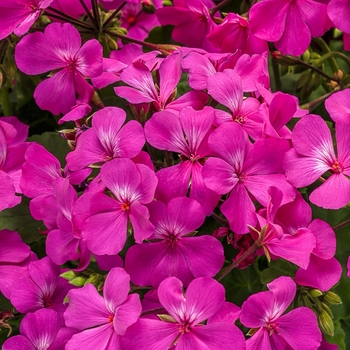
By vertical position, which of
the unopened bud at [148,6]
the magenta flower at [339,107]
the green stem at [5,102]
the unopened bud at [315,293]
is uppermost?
the magenta flower at [339,107]

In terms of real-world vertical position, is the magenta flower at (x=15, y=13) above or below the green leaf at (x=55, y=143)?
above

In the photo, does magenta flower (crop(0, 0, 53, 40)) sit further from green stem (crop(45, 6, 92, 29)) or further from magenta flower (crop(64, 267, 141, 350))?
magenta flower (crop(64, 267, 141, 350))

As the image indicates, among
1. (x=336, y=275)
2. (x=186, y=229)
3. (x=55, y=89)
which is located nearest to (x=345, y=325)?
(x=336, y=275)

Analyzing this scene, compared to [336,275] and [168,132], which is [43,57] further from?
[336,275]

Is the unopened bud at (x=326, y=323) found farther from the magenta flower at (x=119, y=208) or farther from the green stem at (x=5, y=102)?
the green stem at (x=5, y=102)

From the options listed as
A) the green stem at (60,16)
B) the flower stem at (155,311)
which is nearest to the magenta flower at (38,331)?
the flower stem at (155,311)

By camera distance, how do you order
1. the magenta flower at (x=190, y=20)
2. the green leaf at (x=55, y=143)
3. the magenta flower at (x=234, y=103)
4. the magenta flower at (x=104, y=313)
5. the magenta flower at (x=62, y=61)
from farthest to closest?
the green leaf at (x=55, y=143), the magenta flower at (x=190, y=20), the magenta flower at (x=62, y=61), the magenta flower at (x=234, y=103), the magenta flower at (x=104, y=313)

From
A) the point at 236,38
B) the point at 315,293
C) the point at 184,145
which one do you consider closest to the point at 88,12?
the point at 236,38
